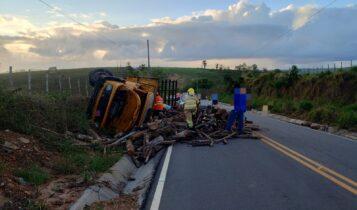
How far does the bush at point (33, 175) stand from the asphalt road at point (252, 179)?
216 cm

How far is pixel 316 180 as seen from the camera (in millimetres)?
10227

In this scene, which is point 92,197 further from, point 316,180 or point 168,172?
point 316,180

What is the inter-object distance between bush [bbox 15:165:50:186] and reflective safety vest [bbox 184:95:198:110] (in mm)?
10654

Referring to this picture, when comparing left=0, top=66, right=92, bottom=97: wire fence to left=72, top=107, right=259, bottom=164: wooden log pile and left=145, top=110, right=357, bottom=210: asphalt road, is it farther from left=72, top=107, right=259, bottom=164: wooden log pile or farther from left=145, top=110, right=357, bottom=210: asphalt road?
left=145, top=110, right=357, bottom=210: asphalt road

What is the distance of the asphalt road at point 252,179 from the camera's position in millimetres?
8452

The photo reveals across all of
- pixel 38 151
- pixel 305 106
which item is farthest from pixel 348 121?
pixel 38 151

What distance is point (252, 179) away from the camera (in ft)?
34.1

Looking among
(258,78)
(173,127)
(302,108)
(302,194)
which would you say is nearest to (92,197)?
(302,194)

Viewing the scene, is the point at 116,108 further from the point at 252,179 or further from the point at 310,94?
the point at 310,94

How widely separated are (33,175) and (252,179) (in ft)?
14.1

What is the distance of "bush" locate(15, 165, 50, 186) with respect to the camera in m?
10.0

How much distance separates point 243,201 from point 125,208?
1.92 metres

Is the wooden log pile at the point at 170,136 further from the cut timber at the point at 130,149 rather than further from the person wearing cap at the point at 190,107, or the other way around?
the person wearing cap at the point at 190,107

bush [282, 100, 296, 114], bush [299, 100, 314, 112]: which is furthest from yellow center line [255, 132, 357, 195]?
bush [282, 100, 296, 114]
